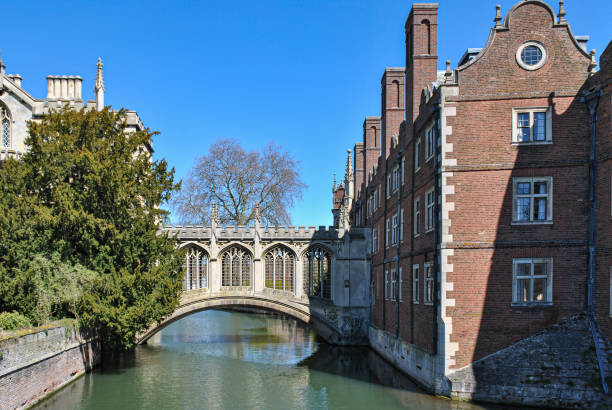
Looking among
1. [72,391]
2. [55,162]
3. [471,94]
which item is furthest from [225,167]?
[471,94]

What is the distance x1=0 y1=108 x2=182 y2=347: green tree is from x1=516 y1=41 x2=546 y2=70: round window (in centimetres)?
1295

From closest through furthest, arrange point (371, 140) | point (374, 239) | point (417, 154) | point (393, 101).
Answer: point (417, 154), point (393, 101), point (374, 239), point (371, 140)

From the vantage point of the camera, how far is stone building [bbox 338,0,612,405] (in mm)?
14312

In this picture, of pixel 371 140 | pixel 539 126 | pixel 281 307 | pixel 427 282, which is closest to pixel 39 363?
pixel 427 282

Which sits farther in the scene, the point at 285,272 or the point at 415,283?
the point at 285,272

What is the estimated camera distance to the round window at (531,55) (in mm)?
15086

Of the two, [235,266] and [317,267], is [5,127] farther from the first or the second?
[317,267]

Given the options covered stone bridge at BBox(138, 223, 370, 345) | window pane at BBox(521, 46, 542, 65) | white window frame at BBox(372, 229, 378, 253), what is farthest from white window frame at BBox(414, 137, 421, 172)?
covered stone bridge at BBox(138, 223, 370, 345)

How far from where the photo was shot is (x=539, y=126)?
1511 centimetres

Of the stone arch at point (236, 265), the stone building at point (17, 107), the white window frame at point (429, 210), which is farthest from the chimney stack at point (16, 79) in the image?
the white window frame at point (429, 210)

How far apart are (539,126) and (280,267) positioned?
1760 cm

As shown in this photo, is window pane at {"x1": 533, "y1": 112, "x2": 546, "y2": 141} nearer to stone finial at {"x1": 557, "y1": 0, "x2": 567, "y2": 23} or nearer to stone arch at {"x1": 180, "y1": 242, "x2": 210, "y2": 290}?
stone finial at {"x1": 557, "y1": 0, "x2": 567, "y2": 23}

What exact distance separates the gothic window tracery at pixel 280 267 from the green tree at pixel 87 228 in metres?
9.58

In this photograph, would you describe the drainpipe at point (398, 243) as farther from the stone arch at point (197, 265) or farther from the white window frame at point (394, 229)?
the stone arch at point (197, 265)
